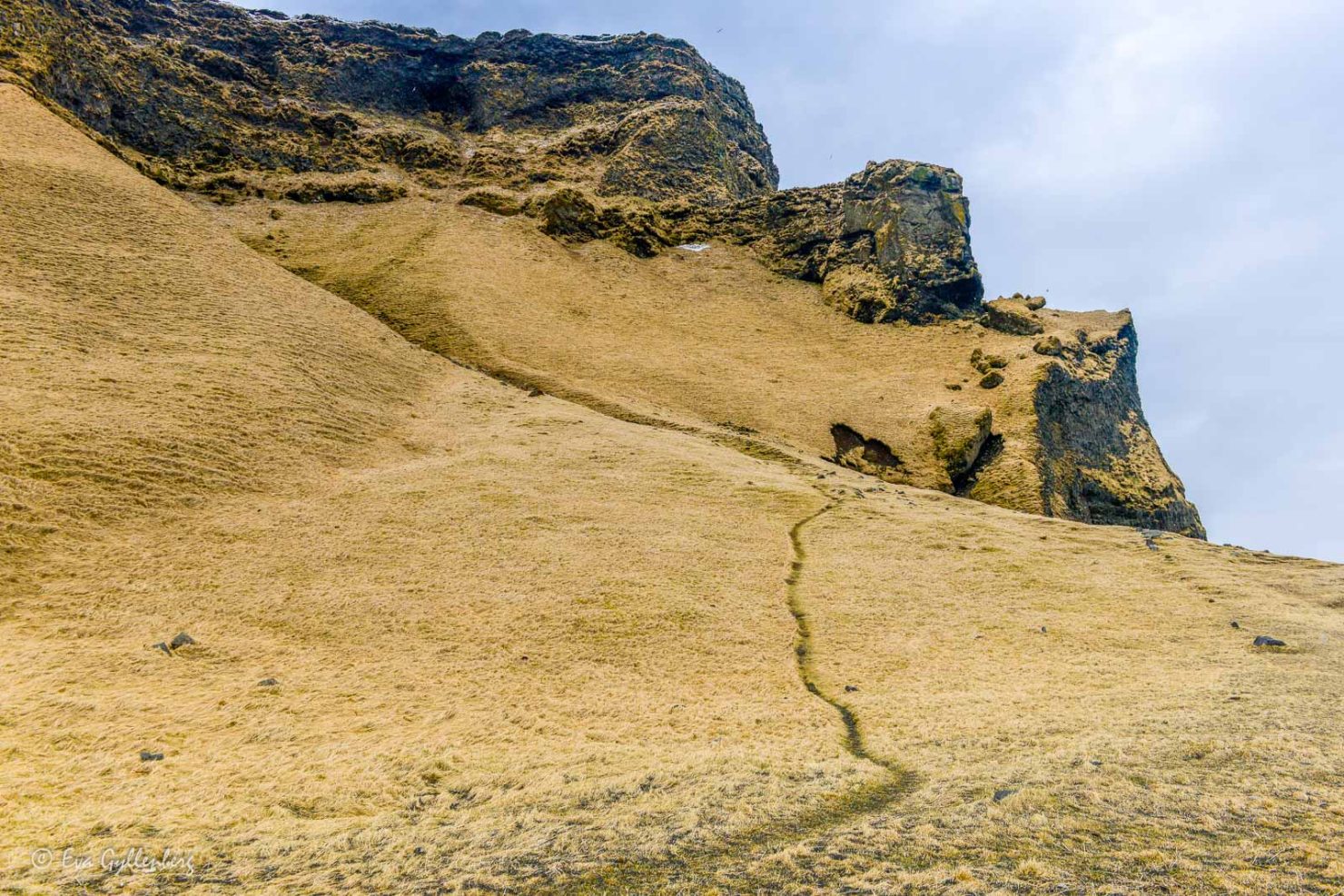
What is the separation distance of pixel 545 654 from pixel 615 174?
66098mm

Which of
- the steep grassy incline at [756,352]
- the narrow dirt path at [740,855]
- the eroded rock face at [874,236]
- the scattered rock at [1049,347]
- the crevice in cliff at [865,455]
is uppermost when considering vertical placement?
the eroded rock face at [874,236]

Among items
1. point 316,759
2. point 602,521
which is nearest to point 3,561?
point 316,759

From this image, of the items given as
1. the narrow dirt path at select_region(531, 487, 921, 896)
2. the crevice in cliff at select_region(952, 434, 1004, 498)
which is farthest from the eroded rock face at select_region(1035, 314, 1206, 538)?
the narrow dirt path at select_region(531, 487, 921, 896)

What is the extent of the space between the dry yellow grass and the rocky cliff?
14049 millimetres

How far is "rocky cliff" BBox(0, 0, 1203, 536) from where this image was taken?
42656 millimetres

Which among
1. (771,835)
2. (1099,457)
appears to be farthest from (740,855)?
(1099,457)

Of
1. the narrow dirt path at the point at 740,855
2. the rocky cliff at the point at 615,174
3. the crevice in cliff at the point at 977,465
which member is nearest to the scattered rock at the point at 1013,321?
the rocky cliff at the point at 615,174

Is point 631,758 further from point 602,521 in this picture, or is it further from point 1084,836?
point 602,521

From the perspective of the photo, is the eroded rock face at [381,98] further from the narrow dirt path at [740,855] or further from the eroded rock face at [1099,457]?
the narrow dirt path at [740,855]

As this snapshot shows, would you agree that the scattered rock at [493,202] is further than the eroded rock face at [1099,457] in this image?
Yes

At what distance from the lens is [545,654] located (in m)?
13.6

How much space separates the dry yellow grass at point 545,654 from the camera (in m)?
6.56

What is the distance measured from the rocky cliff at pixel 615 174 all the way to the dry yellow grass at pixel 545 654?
14049 mm

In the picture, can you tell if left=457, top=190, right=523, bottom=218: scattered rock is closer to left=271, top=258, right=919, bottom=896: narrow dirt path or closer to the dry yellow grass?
the dry yellow grass
